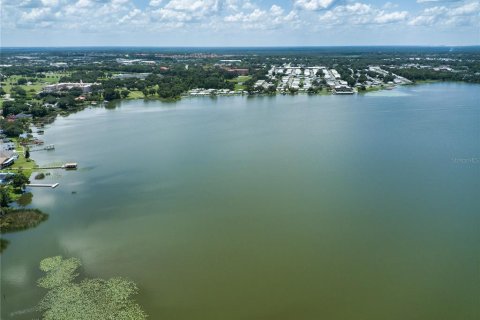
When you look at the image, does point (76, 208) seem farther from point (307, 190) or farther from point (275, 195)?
point (307, 190)

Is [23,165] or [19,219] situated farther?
[23,165]

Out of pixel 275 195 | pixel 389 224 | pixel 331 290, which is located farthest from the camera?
pixel 275 195

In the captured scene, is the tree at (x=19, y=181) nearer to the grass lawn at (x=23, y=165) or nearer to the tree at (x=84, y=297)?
the grass lawn at (x=23, y=165)

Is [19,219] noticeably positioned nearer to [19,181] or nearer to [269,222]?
[19,181]

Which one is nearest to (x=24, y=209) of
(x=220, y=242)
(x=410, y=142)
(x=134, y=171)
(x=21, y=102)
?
(x=134, y=171)

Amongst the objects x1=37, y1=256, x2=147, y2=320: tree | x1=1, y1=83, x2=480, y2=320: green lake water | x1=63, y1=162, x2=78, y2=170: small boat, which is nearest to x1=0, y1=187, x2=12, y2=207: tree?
x1=1, y1=83, x2=480, y2=320: green lake water

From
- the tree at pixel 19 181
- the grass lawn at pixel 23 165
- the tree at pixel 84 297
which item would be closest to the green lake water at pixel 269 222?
the tree at pixel 84 297

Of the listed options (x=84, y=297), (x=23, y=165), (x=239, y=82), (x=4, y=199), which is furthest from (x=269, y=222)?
(x=239, y=82)

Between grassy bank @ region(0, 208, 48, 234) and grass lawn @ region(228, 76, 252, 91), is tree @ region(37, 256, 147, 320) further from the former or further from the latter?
grass lawn @ region(228, 76, 252, 91)
